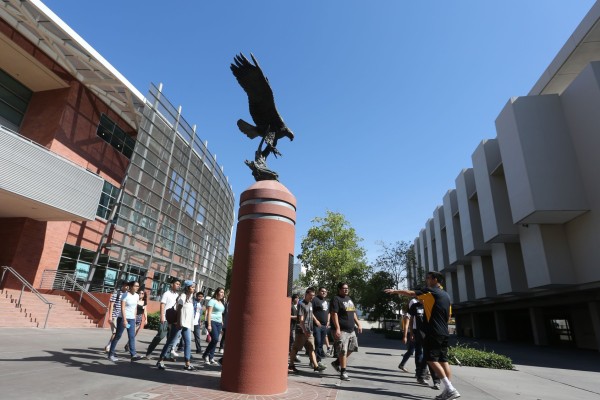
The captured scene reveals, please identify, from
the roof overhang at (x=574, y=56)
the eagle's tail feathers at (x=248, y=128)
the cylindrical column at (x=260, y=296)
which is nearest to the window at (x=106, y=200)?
the eagle's tail feathers at (x=248, y=128)

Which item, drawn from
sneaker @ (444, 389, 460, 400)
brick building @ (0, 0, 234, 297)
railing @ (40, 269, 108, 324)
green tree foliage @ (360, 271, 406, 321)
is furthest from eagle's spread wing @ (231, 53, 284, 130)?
green tree foliage @ (360, 271, 406, 321)

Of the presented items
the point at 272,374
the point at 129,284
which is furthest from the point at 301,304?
the point at 129,284

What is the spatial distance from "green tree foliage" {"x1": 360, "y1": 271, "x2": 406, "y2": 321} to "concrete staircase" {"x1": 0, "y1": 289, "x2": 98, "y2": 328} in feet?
74.7

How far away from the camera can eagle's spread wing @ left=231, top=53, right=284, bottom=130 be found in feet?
21.1

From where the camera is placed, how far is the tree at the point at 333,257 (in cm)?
3184

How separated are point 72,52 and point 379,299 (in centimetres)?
2858

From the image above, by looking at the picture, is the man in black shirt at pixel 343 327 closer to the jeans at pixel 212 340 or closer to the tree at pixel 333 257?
the jeans at pixel 212 340

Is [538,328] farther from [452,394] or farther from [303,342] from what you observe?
[452,394]

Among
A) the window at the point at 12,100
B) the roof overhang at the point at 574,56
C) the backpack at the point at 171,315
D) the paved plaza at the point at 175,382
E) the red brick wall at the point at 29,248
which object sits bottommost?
the paved plaza at the point at 175,382

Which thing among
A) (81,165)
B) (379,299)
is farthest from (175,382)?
(379,299)

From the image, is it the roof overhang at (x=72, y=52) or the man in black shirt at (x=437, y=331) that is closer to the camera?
the man in black shirt at (x=437, y=331)

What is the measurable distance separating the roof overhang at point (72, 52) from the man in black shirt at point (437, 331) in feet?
58.5

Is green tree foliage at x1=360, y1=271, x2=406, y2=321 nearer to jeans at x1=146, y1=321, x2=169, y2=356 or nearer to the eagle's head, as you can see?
jeans at x1=146, y1=321, x2=169, y2=356

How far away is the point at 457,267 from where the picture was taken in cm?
3484
